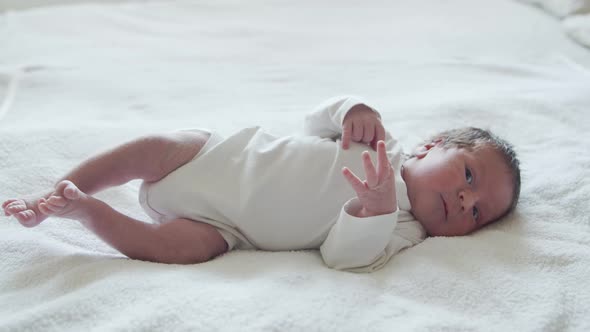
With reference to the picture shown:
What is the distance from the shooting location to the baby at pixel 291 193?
835mm

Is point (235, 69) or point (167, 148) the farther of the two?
point (235, 69)

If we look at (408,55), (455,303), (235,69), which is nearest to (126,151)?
(455,303)

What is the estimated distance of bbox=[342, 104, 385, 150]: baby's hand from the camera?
100 cm

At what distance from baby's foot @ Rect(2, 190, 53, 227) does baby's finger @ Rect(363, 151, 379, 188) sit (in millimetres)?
458

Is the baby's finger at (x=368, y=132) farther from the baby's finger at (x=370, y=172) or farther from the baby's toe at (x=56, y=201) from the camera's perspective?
the baby's toe at (x=56, y=201)

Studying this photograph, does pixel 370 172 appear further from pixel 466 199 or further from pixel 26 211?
pixel 26 211

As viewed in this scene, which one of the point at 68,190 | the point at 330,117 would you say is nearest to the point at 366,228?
the point at 330,117

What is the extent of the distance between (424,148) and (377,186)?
0.30 metres

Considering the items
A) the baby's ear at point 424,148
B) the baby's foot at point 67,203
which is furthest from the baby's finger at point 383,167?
the baby's foot at point 67,203

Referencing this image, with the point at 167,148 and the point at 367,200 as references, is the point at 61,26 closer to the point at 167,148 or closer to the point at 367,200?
the point at 167,148

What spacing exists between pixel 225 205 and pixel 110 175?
0.19 metres

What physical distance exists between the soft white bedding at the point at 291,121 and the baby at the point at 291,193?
45mm

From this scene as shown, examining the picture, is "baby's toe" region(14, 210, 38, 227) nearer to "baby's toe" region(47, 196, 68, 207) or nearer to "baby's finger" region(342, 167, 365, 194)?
"baby's toe" region(47, 196, 68, 207)

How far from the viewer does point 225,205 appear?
3.01 ft
